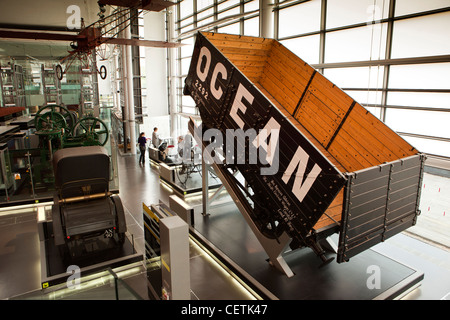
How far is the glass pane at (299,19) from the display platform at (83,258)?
8.02 metres

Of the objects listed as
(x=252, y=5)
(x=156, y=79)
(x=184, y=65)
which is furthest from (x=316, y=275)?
(x=156, y=79)

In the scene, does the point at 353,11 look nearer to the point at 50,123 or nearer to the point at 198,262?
the point at 198,262

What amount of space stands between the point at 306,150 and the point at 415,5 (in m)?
5.26

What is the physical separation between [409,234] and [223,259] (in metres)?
4.44

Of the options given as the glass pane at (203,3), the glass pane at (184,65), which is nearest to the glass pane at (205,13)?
the glass pane at (203,3)

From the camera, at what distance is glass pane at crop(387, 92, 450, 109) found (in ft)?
21.5

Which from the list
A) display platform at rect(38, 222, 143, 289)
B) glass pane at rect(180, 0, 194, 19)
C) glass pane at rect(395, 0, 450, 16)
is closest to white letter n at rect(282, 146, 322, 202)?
display platform at rect(38, 222, 143, 289)

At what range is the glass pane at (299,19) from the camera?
31.0 ft

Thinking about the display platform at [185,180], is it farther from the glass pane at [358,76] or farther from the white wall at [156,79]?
the white wall at [156,79]

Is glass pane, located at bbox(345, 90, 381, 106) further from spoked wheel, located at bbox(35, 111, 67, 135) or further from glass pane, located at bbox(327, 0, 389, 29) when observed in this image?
spoked wheel, located at bbox(35, 111, 67, 135)

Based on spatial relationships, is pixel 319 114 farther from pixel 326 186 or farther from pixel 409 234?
pixel 409 234

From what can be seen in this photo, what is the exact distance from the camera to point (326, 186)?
12.4 ft

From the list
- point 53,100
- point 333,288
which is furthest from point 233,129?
point 53,100

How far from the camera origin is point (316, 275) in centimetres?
521
